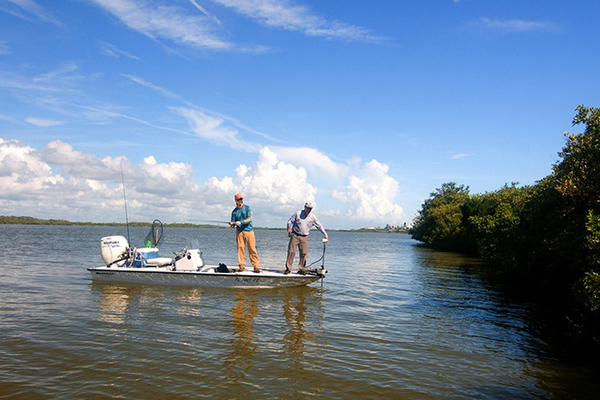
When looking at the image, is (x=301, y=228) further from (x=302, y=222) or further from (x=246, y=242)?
(x=246, y=242)

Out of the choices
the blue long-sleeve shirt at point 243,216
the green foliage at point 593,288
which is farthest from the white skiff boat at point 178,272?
the green foliage at point 593,288

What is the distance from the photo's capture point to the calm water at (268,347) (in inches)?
255

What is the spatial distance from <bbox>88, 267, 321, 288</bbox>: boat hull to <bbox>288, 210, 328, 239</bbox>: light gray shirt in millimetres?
1526

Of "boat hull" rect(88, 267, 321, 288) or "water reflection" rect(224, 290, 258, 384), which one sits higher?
"boat hull" rect(88, 267, 321, 288)

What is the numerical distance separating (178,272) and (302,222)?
468 cm

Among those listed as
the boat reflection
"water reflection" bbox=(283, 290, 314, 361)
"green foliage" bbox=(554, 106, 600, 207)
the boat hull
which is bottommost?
"water reflection" bbox=(283, 290, 314, 361)

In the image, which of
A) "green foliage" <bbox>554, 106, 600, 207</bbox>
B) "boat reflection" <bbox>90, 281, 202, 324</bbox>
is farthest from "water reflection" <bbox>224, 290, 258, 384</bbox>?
"green foliage" <bbox>554, 106, 600, 207</bbox>

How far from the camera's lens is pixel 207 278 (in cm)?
1458

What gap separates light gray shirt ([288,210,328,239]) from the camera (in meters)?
14.4

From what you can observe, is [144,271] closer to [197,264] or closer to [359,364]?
[197,264]

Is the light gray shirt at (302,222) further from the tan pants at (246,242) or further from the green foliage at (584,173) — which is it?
the green foliage at (584,173)

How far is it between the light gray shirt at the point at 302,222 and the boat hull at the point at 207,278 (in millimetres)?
1526

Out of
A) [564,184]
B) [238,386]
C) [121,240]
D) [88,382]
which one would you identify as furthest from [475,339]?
[121,240]

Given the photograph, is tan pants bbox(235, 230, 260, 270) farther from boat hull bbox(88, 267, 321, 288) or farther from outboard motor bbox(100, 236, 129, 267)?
outboard motor bbox(100, 236, 129, 267)
